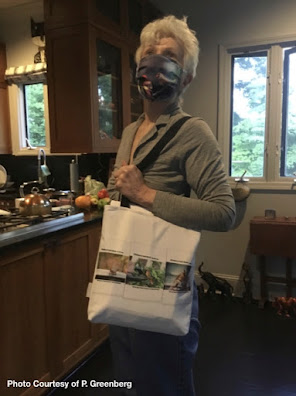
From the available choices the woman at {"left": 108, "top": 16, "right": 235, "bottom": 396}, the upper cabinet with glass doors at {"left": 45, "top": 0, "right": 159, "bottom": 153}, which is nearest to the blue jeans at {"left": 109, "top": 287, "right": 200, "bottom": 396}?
the woman at {"left": 108, "top": 16, "right": 235, "bottom": 396}

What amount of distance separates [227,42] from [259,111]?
2.11ft

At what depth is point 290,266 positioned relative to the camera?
282 cm

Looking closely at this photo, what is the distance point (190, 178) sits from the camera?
87 centimetres

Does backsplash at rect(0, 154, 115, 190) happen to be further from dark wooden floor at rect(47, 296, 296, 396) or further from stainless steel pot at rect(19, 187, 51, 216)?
dark wooden floor at rect(47, 296, 296, 396)

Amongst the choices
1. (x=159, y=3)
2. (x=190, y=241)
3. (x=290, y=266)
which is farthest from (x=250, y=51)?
(x=190, y=241)

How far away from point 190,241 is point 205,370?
5.05 feet

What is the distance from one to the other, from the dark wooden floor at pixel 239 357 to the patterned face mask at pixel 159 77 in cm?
158

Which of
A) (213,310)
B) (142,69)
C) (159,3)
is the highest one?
(159,3)

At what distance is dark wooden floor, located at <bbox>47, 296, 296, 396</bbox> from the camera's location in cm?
187

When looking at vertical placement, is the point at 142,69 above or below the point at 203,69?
below

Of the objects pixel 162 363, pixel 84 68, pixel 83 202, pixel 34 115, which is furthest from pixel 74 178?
pixel 162 363

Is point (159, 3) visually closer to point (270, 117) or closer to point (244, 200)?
point (270, 117)

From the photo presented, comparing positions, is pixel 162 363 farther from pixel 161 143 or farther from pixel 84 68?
pixel 84 68

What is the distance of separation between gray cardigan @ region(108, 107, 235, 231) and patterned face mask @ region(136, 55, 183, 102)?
0.25 ft
